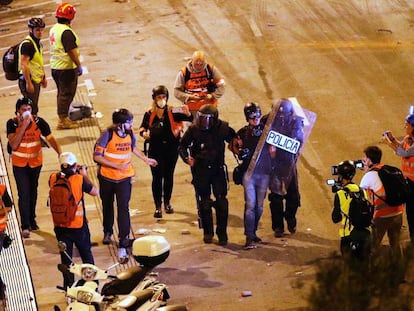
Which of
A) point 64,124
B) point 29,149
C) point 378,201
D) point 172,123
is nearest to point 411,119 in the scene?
point 378,201

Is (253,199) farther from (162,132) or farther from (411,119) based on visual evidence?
(411,119)

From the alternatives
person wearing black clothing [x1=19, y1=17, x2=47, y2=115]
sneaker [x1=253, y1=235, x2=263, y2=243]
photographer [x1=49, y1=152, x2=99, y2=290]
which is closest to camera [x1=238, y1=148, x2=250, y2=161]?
sneaker [x1=253, y1=235, x2=263, y2=243]

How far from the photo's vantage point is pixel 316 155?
16.5m

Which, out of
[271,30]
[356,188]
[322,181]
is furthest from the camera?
[271,30]

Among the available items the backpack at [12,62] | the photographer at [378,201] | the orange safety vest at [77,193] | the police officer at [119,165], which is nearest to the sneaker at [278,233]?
the photographer at [378,201]

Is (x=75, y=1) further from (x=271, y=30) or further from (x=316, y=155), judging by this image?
(x=316, y=155)

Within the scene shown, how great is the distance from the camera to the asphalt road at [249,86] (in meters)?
13.3

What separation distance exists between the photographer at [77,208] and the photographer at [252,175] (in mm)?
2037

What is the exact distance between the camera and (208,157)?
44.5ft

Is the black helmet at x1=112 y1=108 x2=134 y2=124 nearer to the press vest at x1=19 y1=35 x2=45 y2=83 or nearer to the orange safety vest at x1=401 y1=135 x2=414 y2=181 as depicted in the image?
the orange safety vest at x1=401 y1=135 x2=414 y2=181

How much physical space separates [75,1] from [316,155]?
998 centimetres

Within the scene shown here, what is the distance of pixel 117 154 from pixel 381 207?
10.4 ft

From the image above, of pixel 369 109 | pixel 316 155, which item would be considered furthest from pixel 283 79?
pixel 316 155

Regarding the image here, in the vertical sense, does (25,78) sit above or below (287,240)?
above
